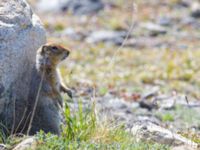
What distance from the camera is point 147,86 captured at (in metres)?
15.2

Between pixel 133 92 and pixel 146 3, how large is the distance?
1383cm

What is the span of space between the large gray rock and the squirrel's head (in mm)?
252

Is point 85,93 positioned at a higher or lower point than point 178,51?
higher

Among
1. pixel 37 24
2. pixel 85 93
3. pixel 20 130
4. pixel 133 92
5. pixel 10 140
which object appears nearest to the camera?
pixel 10 140

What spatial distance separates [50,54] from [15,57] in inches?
16.3

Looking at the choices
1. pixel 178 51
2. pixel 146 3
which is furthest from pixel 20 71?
pixel 146 3

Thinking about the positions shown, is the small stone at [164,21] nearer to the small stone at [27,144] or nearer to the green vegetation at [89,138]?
the green vegetation at [89,138]

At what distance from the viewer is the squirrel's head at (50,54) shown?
7.63 metres

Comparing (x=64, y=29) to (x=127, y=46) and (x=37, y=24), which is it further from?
(x=37, y=24)

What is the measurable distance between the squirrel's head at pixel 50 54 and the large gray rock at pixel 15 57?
252 millimetres

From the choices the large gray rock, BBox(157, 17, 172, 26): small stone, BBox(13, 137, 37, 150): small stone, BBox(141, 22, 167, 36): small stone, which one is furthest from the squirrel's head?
BBox(157, 17, 172, 26): small stone

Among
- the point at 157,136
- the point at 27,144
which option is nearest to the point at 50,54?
the point at 27,144

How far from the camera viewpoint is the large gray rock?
754cm

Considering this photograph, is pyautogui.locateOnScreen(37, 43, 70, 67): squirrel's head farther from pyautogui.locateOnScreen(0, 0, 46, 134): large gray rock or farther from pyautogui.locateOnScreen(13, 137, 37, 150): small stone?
pyautogui.locateOnScreen(13, 137, 37, 150): small stone
